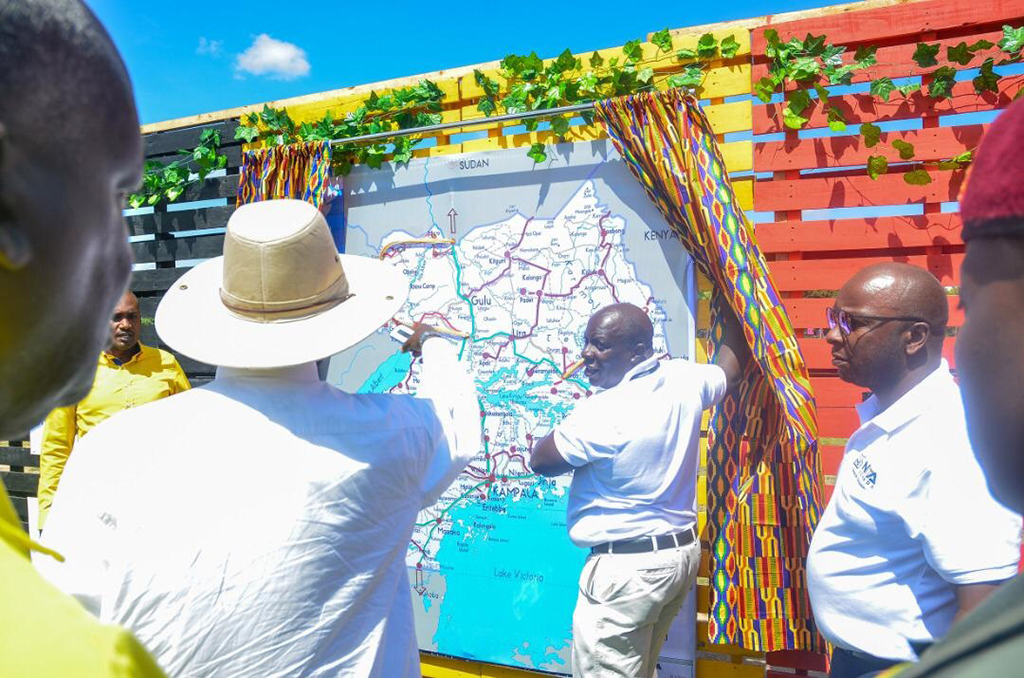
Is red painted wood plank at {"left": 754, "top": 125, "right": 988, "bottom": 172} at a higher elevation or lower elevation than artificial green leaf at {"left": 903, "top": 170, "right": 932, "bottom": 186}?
higher

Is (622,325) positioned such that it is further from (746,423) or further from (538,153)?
(538,153)

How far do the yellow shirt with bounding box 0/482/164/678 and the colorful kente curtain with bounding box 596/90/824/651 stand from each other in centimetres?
281

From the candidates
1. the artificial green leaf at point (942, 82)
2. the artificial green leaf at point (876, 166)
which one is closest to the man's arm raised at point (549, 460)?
the artificial green leaf at point (876, 166)

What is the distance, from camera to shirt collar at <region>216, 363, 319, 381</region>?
1.67 meters

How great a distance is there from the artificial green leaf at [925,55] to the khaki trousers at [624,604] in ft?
7.23

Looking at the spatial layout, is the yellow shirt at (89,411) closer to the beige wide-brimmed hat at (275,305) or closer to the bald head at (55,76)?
the beige wide-brimmed hat at (275,305)

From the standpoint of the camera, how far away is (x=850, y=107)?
323cm

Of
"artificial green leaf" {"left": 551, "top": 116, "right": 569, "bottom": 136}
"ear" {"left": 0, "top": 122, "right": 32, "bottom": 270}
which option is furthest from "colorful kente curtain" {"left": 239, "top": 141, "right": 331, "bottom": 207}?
"ear" {"left": 0, "top": 122, "right": 32, "bottom": 270}

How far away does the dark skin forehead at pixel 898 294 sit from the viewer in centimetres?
244

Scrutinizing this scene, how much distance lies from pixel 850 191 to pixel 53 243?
3.24 meters

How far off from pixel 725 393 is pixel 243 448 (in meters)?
2.24

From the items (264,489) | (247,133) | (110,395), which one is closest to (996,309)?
(264,489)

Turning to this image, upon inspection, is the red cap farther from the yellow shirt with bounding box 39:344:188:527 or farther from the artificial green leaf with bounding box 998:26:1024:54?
the yellow shirt with bounding box 39:344:188:527

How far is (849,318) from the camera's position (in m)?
2.56
